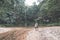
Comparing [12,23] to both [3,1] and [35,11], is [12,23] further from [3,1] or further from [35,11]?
[35,11]

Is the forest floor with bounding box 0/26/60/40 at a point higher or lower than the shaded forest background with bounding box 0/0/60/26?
lower

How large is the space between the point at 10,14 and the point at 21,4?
6.68 m

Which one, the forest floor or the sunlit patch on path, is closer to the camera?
the sunlit patch on path

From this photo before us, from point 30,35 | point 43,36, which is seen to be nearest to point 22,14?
point 30,35

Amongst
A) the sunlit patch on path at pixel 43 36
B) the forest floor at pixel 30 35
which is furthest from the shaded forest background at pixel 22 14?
the sunlit patch on path at pixel 43 36

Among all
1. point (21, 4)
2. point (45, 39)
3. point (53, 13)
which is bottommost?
point (45, 39)

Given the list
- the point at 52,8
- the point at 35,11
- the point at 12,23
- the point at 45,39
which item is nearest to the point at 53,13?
the point at 52,8

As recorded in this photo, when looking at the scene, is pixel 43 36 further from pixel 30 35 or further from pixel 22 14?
pixel 22 14

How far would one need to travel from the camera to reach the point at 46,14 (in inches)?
1448

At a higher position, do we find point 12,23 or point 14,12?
point 14,12

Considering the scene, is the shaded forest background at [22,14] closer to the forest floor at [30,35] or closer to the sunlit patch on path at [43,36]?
the forest floor at [30,35]

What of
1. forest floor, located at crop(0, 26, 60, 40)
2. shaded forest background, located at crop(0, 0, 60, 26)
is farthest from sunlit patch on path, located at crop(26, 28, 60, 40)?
shaded forest background, located at crop(0, 0, 60, 26)

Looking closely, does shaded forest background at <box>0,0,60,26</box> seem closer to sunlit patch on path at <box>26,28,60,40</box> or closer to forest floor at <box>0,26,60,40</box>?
forest floor at <box>0,26,60,40</box>

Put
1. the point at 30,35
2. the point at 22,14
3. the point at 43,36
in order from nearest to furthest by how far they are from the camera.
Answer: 1. the point at 43,36
2. the point at 30,35
3. the point at 22,14
